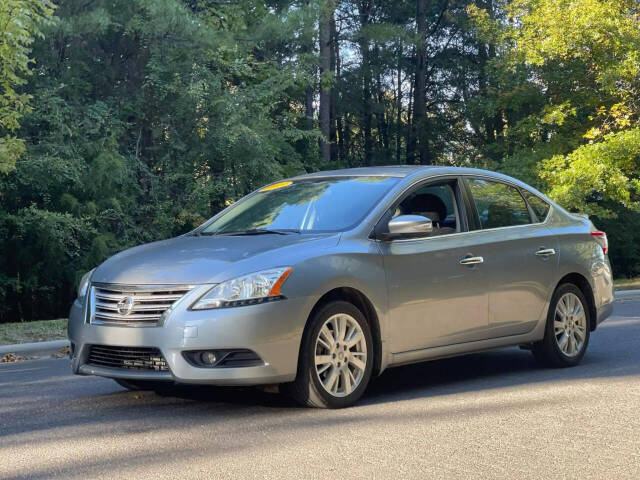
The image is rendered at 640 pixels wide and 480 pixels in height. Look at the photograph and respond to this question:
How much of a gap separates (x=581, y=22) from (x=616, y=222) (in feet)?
41.3

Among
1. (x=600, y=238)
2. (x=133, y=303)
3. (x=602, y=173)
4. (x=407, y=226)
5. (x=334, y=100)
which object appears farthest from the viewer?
(x=334, y=100)

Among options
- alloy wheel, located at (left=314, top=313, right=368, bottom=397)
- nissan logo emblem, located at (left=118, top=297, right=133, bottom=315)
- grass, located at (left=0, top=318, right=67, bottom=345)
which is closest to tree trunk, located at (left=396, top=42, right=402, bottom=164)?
grass, located at (left=0, top=318, right=67, bottom=345)

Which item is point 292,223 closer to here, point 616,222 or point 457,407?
point 457,407

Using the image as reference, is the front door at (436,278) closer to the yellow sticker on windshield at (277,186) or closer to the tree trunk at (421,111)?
the yellow sticker on windshield at (277,186)

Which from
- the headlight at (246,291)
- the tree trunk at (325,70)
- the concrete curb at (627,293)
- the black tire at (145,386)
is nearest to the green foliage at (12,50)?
the black tire at (145,386)

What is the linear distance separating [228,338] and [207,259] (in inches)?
24.6

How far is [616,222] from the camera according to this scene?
121ft

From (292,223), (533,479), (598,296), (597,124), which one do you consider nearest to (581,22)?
(597,124)

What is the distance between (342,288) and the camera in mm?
7086

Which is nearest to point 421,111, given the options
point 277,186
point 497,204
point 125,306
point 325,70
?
point 325,70

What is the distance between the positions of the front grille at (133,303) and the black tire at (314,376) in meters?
0.86

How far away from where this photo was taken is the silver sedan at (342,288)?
6594 mm

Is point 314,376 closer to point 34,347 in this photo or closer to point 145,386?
point 145,386

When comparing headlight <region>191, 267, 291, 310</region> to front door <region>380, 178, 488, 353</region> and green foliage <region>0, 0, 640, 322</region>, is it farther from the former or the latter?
green foliage <region>0, 0, 640, 322</region>
